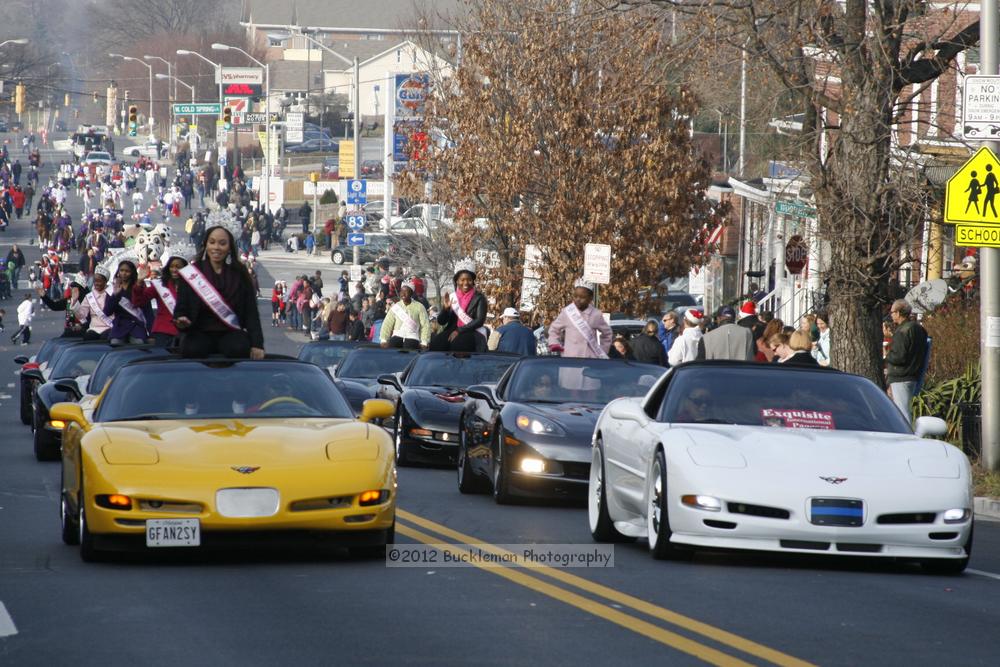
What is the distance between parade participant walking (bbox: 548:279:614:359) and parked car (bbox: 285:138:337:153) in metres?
102

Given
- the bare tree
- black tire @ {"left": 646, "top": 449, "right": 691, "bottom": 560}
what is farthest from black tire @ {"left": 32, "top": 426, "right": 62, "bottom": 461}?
the bare tree

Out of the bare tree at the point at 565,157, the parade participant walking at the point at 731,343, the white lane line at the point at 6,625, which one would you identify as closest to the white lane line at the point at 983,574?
the white lane line at the point at 6,625

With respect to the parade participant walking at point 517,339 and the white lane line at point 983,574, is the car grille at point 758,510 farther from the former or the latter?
the parade participant walking at point 517,339

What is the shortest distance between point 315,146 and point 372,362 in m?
100

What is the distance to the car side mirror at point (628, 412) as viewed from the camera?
1166 centimetres

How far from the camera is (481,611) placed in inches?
343

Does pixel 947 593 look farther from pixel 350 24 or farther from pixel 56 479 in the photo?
pixel 350 24

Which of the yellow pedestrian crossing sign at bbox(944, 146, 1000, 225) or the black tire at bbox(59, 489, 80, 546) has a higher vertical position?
the yellow pedestrian crossing sign at bbox(944, 146, 1000, 225)

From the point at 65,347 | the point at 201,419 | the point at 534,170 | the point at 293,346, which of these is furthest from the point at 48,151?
the point at 201,419

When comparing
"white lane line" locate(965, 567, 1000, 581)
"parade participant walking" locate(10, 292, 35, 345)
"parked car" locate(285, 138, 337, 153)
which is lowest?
"parade participant walking" locate(10, 292, 35, 345)

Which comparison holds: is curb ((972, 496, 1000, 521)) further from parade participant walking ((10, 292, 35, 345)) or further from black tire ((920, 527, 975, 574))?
parade participant walking ((10, 292, 35, 345))

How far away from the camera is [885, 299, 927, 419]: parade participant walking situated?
1977 centimetres

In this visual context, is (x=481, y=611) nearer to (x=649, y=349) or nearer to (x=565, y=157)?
(x=649, y=349)

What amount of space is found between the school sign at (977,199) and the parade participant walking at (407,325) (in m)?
10.8
